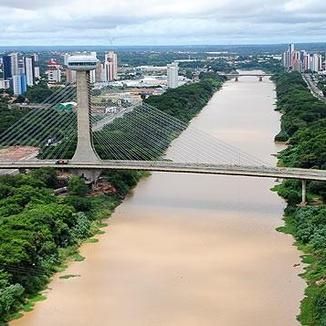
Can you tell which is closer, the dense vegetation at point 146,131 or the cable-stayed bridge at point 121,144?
the cable-stayed bridge at point 121,144

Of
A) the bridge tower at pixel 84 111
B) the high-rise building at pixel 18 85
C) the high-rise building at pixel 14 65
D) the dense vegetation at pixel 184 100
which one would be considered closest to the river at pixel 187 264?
the bridge tower at pixel 84 111

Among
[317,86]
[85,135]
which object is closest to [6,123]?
[85,135]

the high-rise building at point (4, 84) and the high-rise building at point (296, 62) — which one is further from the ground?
the high-rise building at point (296, 62)

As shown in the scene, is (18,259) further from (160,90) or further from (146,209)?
(160,90)

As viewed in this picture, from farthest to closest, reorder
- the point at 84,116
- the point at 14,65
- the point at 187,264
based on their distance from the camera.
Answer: the point at 14,65, the point at 84,116, the point at 187,264

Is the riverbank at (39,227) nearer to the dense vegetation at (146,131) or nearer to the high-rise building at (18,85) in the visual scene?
the dense vegetation at (146,131)

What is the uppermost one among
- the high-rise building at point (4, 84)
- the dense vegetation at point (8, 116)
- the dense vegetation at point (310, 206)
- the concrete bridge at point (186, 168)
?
the high-rise building at point (4, 84)

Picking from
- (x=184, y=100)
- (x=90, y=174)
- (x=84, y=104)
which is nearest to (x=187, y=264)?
(x=90, y=174)

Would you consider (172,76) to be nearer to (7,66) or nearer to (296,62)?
(7,66)
